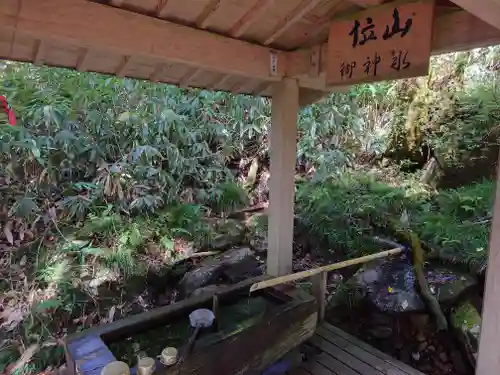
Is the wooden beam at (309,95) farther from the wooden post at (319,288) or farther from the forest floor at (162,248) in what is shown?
the forest floor at (162,248)

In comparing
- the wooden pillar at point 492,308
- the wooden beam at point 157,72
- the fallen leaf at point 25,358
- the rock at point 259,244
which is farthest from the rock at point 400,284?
the fallen leaf at point 25,358

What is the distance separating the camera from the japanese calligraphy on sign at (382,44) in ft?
6.43

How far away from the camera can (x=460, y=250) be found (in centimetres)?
384

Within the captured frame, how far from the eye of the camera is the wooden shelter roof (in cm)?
183

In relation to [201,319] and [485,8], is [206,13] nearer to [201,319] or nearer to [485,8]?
[485,8]

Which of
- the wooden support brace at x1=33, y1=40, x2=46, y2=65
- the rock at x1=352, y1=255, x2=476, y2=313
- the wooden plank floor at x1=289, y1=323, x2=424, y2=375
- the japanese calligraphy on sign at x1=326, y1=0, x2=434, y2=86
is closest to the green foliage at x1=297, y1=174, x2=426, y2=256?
the rock at x1=352, y1=255, x2=476, y2=313

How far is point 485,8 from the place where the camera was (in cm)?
144

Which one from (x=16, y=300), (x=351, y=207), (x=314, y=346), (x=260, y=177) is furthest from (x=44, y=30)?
(x=260, y=177)

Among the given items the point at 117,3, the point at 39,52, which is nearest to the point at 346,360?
the point at 117,3

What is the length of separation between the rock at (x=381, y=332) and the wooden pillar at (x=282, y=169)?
45.0 inches

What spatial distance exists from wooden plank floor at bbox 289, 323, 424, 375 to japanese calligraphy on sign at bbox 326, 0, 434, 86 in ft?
7.27

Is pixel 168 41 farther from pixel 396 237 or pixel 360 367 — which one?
pixel 396 237

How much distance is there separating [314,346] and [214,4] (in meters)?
2.84

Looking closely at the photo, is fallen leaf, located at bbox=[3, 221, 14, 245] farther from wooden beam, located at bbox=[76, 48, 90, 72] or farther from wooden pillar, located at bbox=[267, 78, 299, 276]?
wooden pillar, located at bbox=[267, 78, 299, 276]
